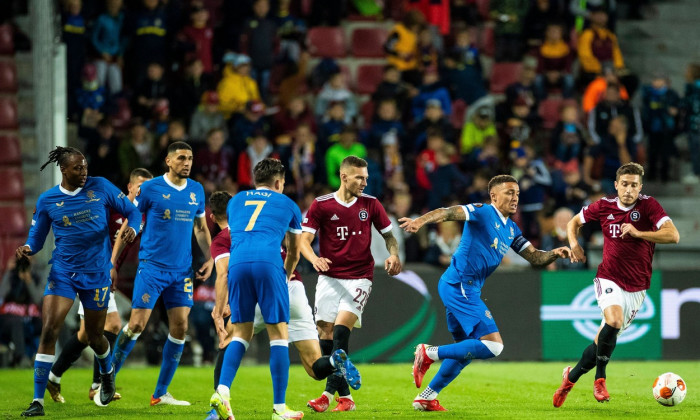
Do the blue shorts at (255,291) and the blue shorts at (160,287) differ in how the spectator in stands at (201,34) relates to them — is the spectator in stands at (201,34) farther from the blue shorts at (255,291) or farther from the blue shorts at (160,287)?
the blue shorts at (255,291)

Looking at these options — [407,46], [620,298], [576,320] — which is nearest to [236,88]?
[407,46]

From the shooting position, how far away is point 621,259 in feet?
34.3

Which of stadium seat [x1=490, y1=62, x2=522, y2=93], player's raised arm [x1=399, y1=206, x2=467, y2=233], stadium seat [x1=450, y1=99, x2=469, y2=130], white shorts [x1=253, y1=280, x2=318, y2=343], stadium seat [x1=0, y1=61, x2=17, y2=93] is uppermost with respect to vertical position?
stadium seat [x1=490, y1=62, x2=522, y2=93]

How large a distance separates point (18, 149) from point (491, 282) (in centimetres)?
879

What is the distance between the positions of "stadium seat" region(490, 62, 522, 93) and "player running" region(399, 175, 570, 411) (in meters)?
11.6

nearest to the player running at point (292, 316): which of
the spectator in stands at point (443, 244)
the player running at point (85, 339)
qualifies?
the player running at point (85, 339)

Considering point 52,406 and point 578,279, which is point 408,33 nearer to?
point 578,279

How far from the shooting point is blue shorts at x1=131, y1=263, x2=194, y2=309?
1037 cm

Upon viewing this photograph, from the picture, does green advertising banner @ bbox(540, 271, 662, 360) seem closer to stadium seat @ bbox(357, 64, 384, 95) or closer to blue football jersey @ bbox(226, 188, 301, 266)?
stadium seat @ bbox(357, 64, 384, 95)

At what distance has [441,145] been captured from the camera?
18.2 meters

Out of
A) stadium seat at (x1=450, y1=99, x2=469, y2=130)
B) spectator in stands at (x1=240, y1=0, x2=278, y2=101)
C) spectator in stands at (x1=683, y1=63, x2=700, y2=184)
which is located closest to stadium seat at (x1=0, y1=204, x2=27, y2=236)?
spectator in stands at (x1=240, y1=0, x2=278, y2=101)

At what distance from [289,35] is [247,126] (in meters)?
2.32

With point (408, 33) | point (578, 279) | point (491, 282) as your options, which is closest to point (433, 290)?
point (491, 282)

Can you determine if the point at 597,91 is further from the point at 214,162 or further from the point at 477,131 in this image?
the point at 214,162
